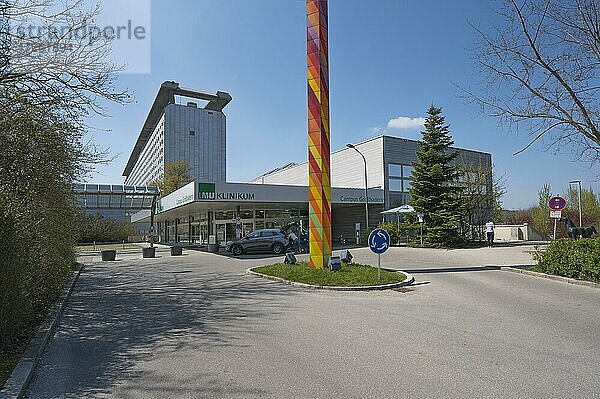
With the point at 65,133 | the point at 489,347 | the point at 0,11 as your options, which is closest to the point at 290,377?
the point at 489,347

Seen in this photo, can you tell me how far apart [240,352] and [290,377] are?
1.30 meters

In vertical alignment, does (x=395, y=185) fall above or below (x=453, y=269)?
above

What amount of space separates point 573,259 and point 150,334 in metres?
11.5

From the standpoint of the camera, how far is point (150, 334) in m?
7.54

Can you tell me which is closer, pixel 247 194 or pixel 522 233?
pixel 247 194

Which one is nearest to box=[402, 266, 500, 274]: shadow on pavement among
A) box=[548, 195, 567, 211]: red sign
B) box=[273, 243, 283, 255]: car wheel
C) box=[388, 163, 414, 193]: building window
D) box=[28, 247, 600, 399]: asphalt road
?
box=[548, 195, 567, 211]: red sign

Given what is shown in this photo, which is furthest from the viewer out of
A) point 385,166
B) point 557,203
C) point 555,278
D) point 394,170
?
point 394,170

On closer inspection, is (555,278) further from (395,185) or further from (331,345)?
(395,185)

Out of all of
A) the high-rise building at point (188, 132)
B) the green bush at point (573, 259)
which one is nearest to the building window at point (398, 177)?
the green bush at point (573, 259)

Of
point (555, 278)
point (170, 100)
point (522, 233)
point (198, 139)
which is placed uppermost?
point (170, 100)

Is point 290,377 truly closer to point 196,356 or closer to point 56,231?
point 196,356

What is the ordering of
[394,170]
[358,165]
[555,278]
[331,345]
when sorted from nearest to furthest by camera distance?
[331,345]
[555,278]
[394,170]
[358,165]

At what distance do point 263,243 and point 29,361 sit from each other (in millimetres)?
22020

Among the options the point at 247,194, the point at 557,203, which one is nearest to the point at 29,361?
the point at 557,203
